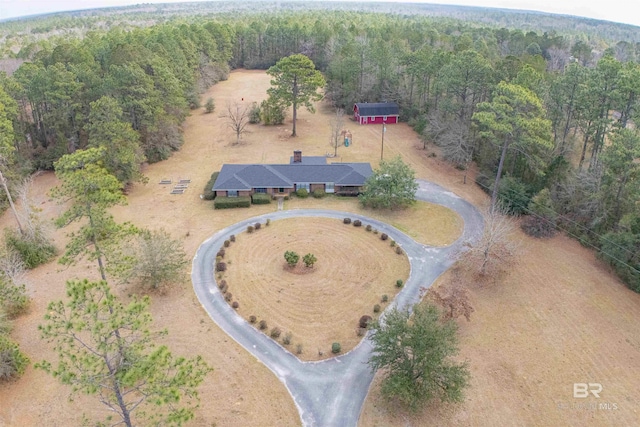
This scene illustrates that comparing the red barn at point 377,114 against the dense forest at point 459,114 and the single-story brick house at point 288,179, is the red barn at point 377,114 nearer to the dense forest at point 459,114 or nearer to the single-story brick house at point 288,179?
the dense forest at point 459,114

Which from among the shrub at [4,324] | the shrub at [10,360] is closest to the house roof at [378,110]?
the shrub at [4,324]

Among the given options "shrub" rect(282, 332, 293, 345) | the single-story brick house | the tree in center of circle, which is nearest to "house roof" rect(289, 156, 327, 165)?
the single-story brick house

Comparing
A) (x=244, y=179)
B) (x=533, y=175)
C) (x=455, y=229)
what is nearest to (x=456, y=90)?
(x=533, y=175)

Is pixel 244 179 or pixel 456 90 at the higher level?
pixel 456 90

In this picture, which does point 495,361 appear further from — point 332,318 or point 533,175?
point 533,175

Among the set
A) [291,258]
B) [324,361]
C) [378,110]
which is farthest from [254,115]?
[324,361]

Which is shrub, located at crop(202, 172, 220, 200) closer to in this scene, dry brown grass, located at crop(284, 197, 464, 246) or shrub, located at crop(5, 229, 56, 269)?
dry brown grass, located at crop(284, 197, 464, 246)
